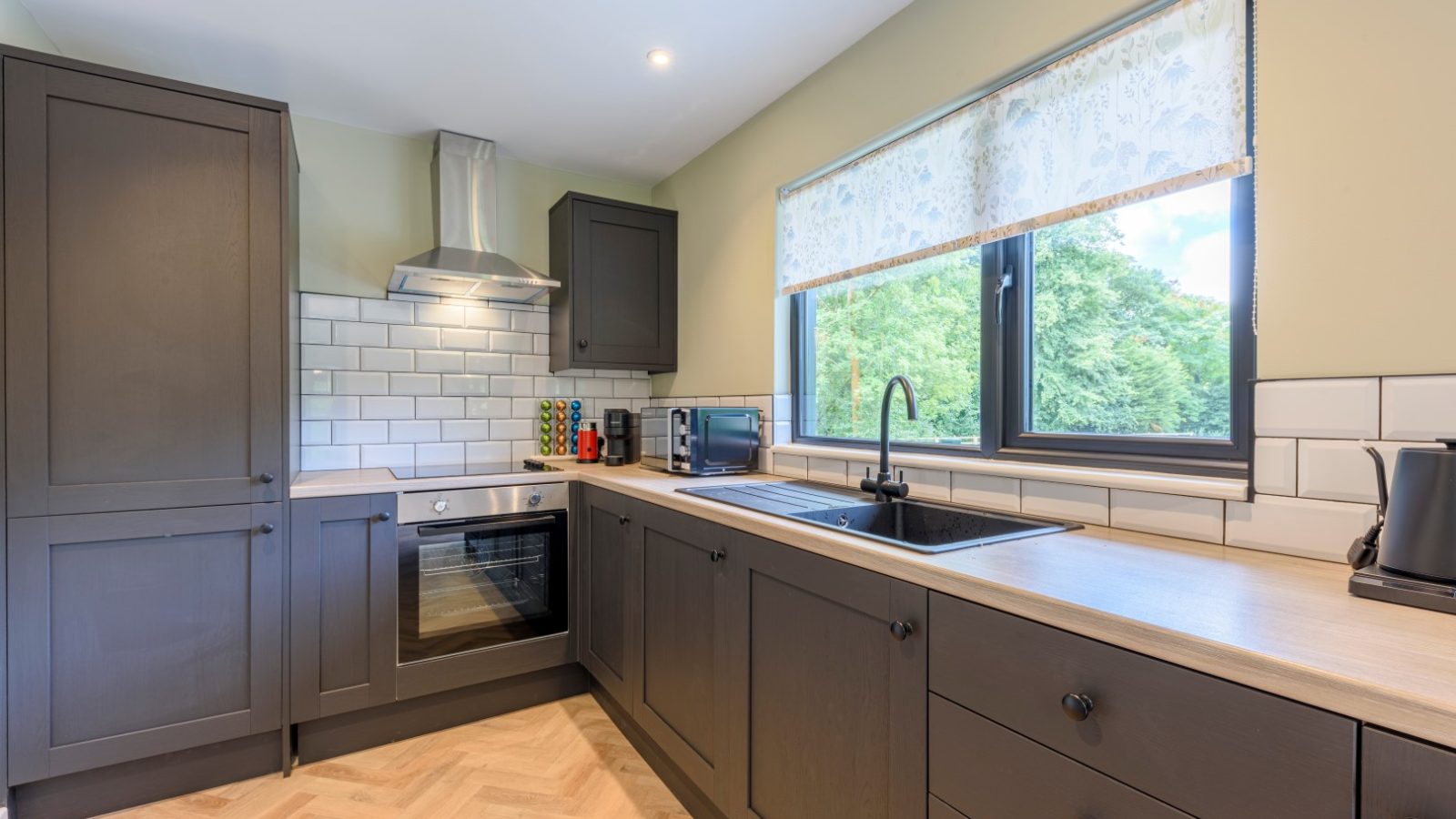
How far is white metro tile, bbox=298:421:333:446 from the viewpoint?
104 inches

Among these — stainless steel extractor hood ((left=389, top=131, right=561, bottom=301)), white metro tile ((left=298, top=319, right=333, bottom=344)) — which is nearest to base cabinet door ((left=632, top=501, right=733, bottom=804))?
stainless steel extractor hood ((left=389, top=131, right=561, bottom=301))

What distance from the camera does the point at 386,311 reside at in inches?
112

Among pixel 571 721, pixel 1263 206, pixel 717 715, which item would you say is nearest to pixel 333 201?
pixel 571 721

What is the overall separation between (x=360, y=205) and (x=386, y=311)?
1.56 ft

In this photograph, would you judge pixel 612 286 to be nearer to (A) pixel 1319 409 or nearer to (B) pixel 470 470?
(B) pixel 470 470

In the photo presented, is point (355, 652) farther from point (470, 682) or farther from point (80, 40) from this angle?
point (80, 40)

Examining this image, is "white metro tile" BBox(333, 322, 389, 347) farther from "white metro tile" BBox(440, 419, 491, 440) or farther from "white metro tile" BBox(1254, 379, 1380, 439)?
"white metro tile" BBox(1254, 379, 1380, 439)

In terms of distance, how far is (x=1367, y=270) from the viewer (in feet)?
3.51

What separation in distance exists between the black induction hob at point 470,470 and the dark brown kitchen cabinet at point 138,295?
1.71 feet

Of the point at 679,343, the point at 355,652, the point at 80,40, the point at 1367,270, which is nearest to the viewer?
the point at 1367,270

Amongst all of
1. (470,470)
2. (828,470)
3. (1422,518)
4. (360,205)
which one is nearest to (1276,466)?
(1422,518)

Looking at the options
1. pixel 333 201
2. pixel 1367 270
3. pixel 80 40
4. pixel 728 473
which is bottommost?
pixel 728 473

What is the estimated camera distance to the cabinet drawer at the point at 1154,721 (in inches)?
25.5

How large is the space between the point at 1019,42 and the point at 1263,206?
751mm
